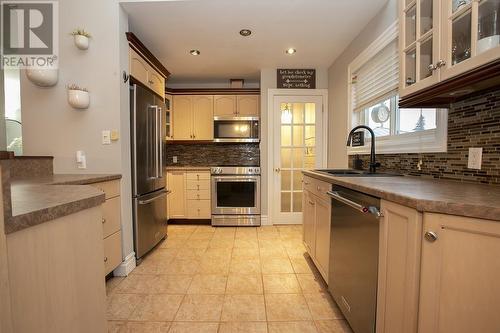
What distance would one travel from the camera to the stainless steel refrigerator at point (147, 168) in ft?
7.42

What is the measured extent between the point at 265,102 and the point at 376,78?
1.67 meters

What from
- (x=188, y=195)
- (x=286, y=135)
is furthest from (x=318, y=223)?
(x=188, y=195)

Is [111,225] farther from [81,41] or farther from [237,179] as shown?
[237,179]

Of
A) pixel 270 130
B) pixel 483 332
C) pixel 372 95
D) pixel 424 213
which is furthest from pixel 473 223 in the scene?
pixel 270 130

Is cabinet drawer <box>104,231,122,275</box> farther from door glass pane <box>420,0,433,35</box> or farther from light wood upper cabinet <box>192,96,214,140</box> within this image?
door glass pane <box>420,0,433,35</box>

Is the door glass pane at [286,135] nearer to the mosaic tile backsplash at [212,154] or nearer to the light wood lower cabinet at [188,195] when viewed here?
the mosaic tile backsplash at [212,154]

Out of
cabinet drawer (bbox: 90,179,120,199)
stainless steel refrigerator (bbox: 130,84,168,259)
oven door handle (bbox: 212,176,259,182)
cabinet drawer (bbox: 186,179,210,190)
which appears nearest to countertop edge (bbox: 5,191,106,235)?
cabinet drawer (bbox: 90,179,120,199)

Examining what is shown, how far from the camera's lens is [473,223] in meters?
0.73

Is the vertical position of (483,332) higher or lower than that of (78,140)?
lower

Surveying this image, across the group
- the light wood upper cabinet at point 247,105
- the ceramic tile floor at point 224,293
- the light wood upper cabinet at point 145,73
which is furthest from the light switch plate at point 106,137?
the light wood upper cabinet at point 247,105

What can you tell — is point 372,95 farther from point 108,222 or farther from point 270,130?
point 108,222

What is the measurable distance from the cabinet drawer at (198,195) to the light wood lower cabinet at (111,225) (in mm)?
1721

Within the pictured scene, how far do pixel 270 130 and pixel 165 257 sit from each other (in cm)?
224

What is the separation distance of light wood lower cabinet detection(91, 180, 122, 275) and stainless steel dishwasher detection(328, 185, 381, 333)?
1707mm
